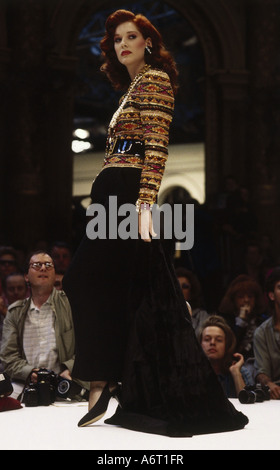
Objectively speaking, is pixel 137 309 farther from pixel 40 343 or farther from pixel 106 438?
pixel 40 343

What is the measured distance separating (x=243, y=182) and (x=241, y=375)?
20.1 feet

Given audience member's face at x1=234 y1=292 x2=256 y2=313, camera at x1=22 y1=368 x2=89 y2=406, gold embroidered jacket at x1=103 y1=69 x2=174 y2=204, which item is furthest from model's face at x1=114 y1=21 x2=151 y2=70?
audience member's face at x1=234 y1=292 x2=256 y2=313

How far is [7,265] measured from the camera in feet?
24.0

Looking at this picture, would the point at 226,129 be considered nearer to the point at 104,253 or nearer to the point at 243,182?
the point at 243,182

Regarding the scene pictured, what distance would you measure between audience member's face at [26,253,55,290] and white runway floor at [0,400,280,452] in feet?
4.78

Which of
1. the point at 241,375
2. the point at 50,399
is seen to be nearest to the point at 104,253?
the point at 50,399

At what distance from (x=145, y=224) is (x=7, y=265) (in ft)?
13.1

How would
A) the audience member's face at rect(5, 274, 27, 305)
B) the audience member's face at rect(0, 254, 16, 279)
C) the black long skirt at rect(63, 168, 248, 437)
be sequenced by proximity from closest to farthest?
the black long skirt at rect(63, 168, 248, 437) → the audience member's face at rect(5, 274, 27, 305) → the audience member's face at rect(0, 254, 16, 279)

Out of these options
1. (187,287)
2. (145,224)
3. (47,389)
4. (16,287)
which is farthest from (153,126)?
(16,287)

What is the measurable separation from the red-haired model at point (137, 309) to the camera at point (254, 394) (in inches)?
44.0

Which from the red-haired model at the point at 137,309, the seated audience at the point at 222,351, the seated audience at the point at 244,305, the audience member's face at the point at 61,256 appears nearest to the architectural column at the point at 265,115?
the audience member's face at the point at 61,256

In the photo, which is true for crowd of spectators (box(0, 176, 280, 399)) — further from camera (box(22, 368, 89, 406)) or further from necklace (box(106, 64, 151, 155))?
necklace (box(106, 64, 151, 155))

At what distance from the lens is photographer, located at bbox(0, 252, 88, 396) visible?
17.8 feet

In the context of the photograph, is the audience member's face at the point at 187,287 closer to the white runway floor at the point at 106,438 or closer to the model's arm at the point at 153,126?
the white runway floor at the point at 106,438
